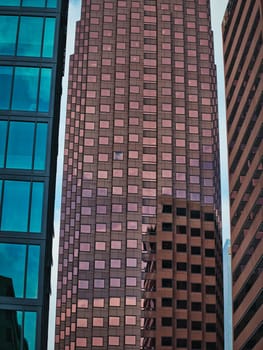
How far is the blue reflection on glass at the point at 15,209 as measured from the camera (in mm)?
47281

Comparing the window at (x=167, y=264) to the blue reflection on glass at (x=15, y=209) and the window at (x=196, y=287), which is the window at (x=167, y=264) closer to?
the window at (x=196, y=287)

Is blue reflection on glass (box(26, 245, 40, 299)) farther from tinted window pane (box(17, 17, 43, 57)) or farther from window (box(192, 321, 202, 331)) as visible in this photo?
window (box(192, 321, 202, 331))

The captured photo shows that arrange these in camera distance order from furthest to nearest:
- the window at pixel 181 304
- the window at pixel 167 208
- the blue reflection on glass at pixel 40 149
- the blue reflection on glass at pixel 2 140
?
1. the window at pixel 167 208
2. the window at pixel 181 304
3. the blue reflection on glass at pixel 2 140
4. the blue reflection on glass at pixel 40 149

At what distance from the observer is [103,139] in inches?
6644

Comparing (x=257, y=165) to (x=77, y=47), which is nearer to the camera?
(x=257, y=165)

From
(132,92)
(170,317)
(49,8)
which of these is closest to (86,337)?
(170,317)

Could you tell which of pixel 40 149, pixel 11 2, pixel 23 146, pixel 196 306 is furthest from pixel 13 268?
pixel 196 306

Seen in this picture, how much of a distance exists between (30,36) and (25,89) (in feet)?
13.6

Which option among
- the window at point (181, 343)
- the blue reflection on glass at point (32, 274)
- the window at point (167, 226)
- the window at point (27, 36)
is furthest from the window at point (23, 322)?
the window at point (167, 226)

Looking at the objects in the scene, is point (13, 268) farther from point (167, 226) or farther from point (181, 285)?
point (167, 226)

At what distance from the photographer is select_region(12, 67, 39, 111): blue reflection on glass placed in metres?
50.9

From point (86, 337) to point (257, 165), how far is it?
75.4 m

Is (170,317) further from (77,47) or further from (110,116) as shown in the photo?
(77,47)

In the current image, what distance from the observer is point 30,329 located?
4494 cm
